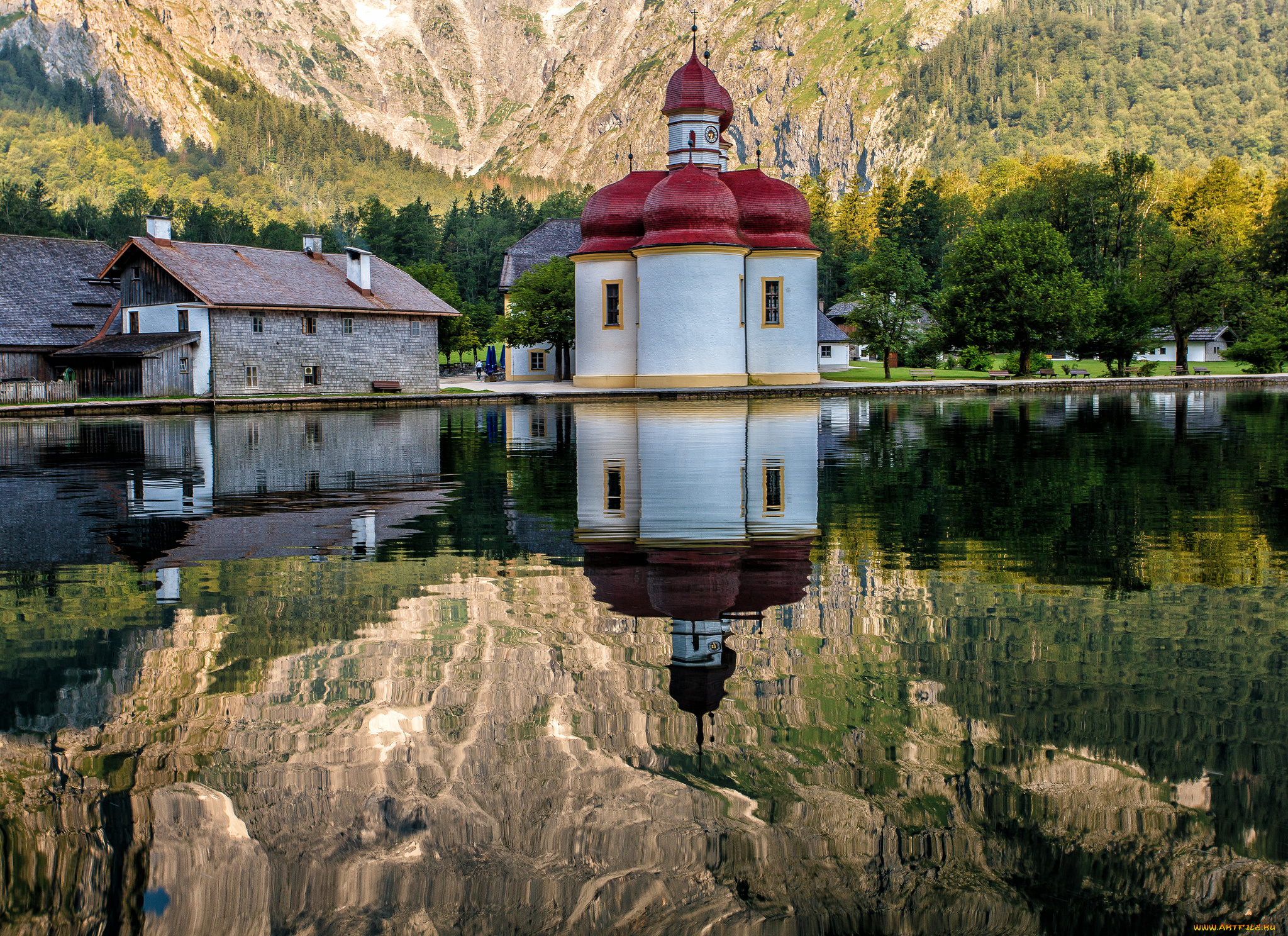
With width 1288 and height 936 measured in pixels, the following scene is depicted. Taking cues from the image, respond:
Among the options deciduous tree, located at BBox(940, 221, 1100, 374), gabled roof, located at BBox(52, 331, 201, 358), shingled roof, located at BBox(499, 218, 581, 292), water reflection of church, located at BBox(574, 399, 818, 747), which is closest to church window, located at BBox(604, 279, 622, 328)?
gabled roof, located at BBox(52, 331, 201, 358)

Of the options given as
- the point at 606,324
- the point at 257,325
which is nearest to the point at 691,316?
the point at 606,324

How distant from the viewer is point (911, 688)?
6160mm

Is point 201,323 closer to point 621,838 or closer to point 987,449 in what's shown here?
point 987,449

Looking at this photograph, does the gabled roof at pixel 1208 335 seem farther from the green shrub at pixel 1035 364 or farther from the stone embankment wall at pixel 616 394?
the stone embankment wall at pixel 616 394

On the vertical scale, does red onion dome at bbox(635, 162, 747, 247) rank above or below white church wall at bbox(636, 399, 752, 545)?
above

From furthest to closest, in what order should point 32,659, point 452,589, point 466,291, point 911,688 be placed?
point 466,291 < point 452,589 < point 32,659 < point 911,688

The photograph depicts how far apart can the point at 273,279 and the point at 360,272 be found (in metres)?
4.90

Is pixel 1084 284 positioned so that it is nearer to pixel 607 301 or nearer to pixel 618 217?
pixel 618 217

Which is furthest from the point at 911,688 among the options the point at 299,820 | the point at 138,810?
the point at 138,810

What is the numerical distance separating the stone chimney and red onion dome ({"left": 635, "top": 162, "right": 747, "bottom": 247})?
23851mm

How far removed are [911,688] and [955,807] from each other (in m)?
1.62

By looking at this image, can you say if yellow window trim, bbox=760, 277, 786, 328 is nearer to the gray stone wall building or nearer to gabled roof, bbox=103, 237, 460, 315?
gabled roof, bbox=103, 237, 460, 315

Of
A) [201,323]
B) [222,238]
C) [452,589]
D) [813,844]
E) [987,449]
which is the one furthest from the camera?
[222,238]

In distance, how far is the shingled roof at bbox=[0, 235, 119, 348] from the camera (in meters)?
57.1
